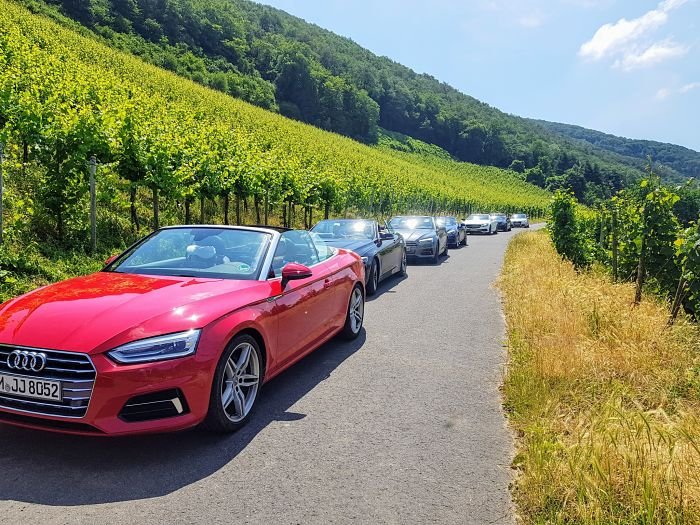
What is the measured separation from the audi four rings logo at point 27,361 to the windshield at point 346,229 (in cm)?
730

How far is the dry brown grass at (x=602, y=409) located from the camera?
2.75 meters

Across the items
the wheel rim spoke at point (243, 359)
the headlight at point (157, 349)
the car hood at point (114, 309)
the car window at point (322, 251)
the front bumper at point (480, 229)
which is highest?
the car window at point (322, 251)

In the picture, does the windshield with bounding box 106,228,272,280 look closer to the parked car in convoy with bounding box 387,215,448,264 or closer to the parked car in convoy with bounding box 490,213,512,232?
the parked car in convoy with bounding box 387,215,448,264

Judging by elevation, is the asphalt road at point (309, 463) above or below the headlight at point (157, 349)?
below

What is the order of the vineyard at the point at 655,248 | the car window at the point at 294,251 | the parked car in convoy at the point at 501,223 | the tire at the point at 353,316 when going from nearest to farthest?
the car window at the point at 294,251 → the tire at the point at 353,316 → the vineyard at the point at 655,248 → the parked car in convoy at the point at 501,223

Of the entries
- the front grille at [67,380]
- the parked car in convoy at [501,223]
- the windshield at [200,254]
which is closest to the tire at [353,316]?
the windshield at [200,254]

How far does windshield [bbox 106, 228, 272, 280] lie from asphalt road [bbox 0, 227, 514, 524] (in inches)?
46.0

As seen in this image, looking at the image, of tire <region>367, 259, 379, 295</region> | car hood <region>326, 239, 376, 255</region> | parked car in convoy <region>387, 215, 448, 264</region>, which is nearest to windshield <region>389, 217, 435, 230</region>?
parked car in convoy <region>387, 215, 448, 264</region>

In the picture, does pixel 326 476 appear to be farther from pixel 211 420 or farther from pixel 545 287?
pixel 545 287

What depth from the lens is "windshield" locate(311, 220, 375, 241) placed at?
10.4 meters

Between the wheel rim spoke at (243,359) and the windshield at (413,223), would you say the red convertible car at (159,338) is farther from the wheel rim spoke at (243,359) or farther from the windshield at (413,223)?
the windshield at (413,223)

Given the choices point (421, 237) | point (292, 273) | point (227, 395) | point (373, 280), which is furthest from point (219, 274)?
point (421, 237)

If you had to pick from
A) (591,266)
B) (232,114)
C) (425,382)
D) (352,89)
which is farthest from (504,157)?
(425,382)

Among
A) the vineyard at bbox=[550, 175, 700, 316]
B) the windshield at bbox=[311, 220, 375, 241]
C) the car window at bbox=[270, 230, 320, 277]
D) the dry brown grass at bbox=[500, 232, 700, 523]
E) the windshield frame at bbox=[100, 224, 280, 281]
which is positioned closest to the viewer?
the dry brown grass at bbox=[500, 232, 700, 523]
